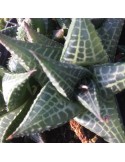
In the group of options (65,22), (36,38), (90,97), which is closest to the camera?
(90,97)

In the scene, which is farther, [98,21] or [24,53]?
[98,21]

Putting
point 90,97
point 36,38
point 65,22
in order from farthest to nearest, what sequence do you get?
Answer: point 65,22 → point 36,38 → point 90,97

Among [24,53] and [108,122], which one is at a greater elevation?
[24,53]

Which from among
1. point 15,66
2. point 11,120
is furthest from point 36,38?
point 11,120

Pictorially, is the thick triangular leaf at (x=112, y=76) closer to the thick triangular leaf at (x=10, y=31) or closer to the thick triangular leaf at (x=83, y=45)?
the thick triangular leaf at (x=83, y=45)

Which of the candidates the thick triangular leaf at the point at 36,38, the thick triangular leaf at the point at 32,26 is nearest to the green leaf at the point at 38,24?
the thick triangular leaf at the point at 32,26

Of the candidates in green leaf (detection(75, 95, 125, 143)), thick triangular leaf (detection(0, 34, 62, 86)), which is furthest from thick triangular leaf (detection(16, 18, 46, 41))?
green leaf (detection(75, 95, 125, 143))

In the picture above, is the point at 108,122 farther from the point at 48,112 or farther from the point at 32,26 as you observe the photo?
the point at 32,26
